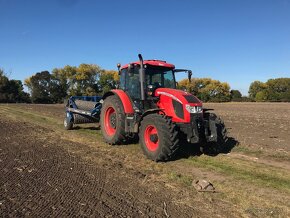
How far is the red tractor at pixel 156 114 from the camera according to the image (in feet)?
25.4

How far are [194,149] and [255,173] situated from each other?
2.60 metres

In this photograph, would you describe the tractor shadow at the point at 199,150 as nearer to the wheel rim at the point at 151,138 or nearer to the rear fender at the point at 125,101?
the wheel rim at the point at 151,138

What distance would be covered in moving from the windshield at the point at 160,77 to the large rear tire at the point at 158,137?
4.46ft

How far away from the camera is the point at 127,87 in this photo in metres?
9.81

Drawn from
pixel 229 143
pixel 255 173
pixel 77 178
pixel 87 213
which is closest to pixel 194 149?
pixel 229 143

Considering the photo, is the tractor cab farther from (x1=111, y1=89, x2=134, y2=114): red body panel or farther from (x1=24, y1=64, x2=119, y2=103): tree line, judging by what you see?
(x1=24, y1=64, x2=119, y2=103): tree line

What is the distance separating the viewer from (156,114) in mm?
8008

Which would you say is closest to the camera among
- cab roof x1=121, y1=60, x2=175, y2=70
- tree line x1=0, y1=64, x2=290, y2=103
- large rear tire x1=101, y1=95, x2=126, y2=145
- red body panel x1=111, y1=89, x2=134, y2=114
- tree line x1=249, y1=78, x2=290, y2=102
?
cab roof x1=121, y1=60, x2=175, y2=70

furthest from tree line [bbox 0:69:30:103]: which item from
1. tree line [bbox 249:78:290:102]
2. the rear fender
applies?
the rear fender

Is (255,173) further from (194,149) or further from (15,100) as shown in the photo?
(15,100)

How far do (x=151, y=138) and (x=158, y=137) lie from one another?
0.36m

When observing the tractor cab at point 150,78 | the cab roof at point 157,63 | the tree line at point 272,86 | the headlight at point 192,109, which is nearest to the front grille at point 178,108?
the headlight at point 192,109

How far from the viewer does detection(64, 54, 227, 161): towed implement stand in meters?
7.75

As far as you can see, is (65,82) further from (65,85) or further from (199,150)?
(199,150)
